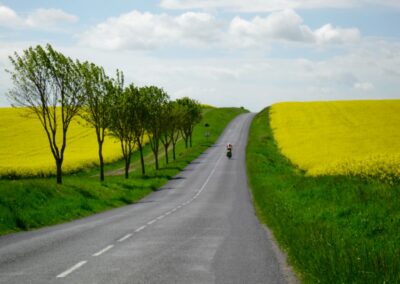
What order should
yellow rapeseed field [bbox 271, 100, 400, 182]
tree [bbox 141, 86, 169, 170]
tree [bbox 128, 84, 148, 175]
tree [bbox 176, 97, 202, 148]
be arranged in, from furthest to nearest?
tree [bbox 176, 97, 202, 148] → tree [bbox 141, 86, 169, 170] → tree [bbox 128, 84, 148, 175] → yellow rapeseed field [bbox 271, 100, 400, 182]

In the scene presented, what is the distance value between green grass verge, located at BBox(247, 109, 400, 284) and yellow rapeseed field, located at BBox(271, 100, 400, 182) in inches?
136

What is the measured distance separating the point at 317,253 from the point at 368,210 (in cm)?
649

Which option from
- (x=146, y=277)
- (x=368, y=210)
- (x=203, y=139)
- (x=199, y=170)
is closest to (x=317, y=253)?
(x=146, y=277)

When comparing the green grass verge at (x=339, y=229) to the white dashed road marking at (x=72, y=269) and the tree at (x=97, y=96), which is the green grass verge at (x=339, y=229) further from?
the tree at (x=97, y=96)

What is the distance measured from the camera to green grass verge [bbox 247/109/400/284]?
30.4ft

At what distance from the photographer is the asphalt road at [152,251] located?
10602 mm

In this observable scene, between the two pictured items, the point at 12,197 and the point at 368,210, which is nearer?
the point at 368,210

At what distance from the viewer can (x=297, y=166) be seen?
58.4 meters

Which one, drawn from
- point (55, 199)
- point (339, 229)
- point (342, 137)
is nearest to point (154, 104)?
point (342, 137)

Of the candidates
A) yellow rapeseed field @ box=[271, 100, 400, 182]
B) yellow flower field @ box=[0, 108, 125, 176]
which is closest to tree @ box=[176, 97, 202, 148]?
yellow flower field @ box=[0, 108, 125, 176]

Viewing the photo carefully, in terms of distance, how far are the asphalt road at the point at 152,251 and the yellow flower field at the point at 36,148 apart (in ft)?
119

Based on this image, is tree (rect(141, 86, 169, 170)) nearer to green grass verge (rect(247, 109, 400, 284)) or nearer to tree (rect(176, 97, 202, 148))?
tree (rect(176, 97, 202, 148))

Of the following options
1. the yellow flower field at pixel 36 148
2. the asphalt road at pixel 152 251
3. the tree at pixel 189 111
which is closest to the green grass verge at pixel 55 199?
the asphalt road at pixel 152 251

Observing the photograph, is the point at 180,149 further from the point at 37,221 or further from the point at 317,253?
the point at 317,253
